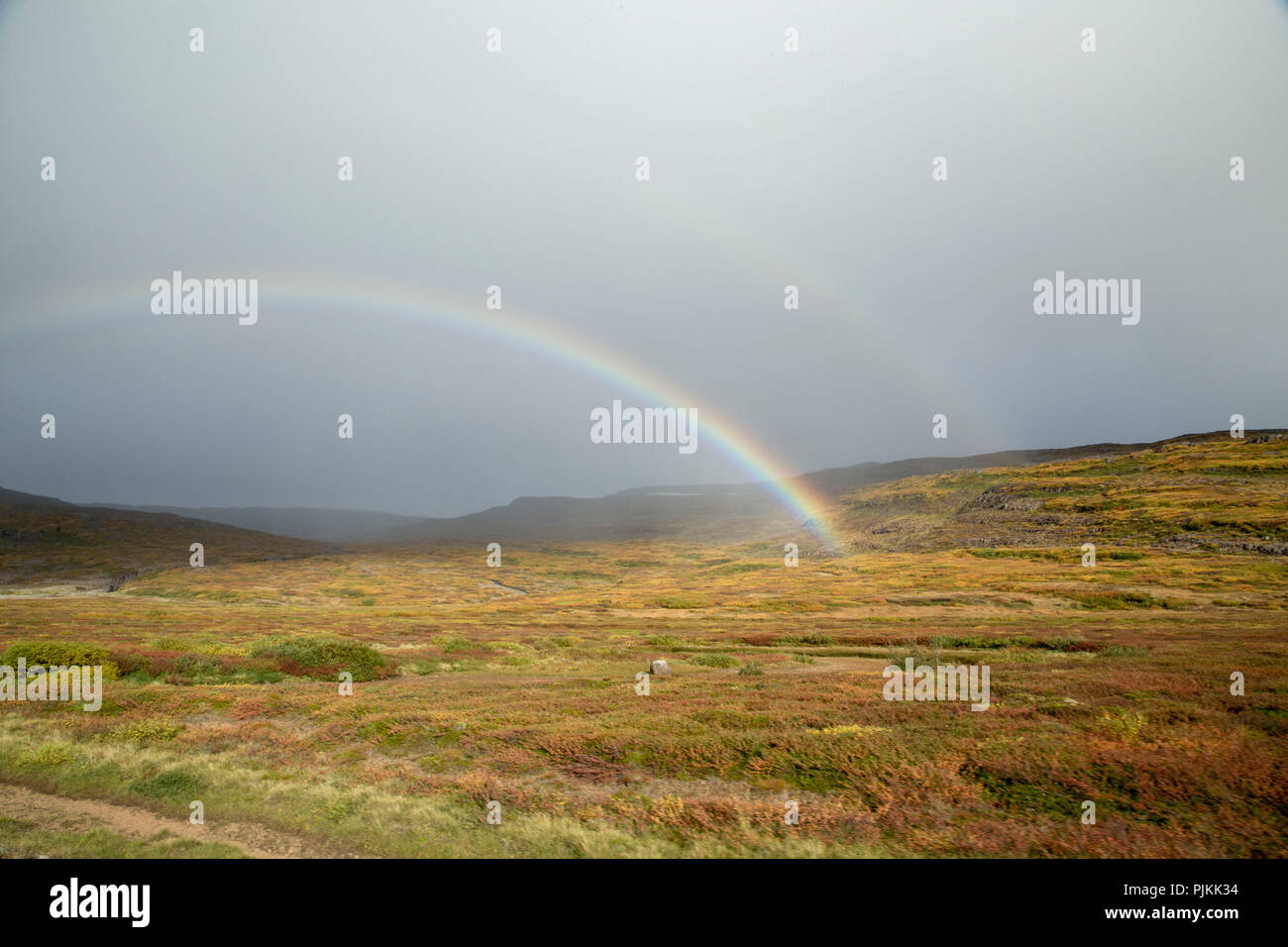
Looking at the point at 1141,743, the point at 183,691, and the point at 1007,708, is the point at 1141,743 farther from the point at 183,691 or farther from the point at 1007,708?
the point at 183,691

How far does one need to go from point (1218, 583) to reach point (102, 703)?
9092 centimetres

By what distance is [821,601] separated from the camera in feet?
220

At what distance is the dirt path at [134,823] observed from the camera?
413 inches

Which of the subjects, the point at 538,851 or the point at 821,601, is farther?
the point at 821,601

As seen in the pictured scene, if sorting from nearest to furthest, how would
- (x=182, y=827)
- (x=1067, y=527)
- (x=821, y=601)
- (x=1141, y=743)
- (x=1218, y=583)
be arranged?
(x=182, y=827)
(x=1141, y=743)
(x=1218, y=583)
(x=821, y=601)
(x=1067, y=527)

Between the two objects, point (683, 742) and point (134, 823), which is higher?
point (683, 742)

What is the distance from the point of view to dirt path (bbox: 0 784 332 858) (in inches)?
413

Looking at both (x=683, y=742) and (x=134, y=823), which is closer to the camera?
(x=134, y=823)

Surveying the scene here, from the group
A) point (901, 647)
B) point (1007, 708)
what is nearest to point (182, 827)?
point (1007, 708)

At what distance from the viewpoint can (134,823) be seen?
11.5 m

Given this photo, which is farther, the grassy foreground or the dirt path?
the dirt path

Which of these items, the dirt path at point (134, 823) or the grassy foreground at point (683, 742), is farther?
the dirt path at point (134, 823)
